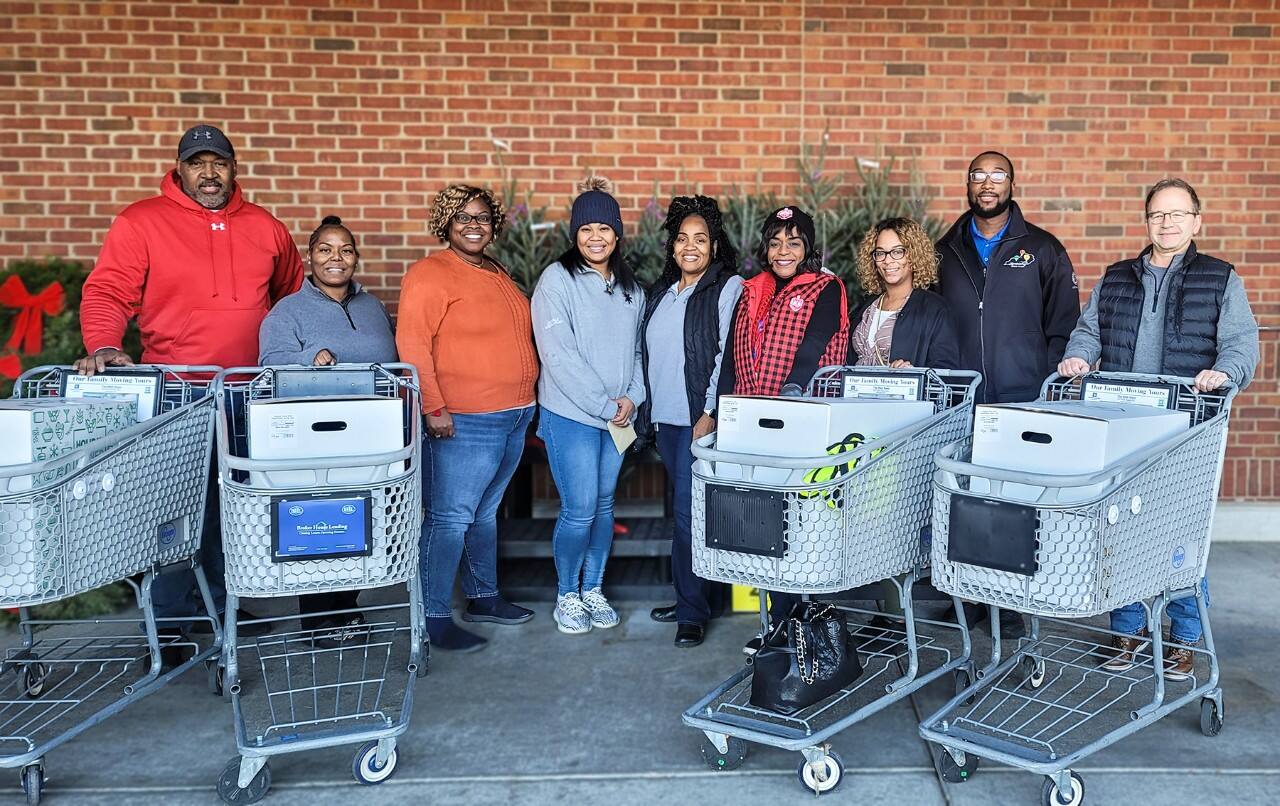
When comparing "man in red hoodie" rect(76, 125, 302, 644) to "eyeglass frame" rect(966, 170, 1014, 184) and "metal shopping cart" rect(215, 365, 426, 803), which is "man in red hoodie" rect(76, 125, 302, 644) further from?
"eyeglass frame" rect(966, 170, 1014, 184)

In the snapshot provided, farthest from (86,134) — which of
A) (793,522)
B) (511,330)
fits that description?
(793,522)

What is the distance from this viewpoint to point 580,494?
14.0 feet

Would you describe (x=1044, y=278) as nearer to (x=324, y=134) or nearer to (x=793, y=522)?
(x=793, y=522)

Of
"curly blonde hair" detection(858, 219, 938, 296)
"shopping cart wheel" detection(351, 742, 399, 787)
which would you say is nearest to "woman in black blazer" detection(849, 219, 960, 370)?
"curly blonde hair" detection(858, 219, 938, 296)

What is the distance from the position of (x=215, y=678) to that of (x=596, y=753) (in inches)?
56.0

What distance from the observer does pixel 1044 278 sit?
4.18 metres

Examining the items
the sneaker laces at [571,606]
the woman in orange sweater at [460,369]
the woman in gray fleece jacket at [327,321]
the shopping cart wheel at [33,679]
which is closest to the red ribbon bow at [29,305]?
the woman in gray fleece jacket at [327,321]

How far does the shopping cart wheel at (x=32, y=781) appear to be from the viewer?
2893 mm

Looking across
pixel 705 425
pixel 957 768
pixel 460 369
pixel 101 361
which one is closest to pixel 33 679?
pixel 101 361

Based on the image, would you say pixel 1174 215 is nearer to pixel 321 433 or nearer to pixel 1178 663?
pixel 1178 663

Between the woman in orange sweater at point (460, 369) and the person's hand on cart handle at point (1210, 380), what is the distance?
237 cm

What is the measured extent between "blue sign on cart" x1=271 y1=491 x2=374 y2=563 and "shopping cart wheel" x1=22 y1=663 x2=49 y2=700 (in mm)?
1311

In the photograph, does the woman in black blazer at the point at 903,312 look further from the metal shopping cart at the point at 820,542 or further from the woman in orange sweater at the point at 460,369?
the woman in orange sweater at the point at 460,369

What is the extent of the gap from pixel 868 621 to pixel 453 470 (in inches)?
68.8
